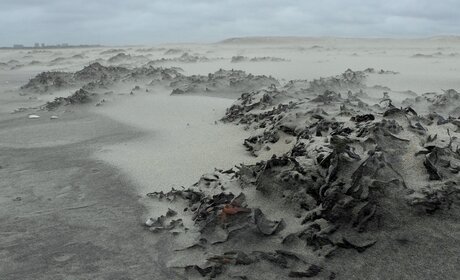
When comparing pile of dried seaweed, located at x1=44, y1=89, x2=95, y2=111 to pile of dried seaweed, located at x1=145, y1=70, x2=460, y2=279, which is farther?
pile of dried seaweed, located at x1=44, y1=89, x2=95, y2=111

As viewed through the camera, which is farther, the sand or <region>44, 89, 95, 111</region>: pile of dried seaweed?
<region>44, 89, 95, 111</region>: pile of dried seaweed

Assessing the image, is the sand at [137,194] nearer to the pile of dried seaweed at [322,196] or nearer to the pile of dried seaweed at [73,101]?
the pile of dried seaweed at [322,196]

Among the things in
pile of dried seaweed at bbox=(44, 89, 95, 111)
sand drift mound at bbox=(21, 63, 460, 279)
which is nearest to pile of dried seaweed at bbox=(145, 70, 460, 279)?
sand drift mound at bbox=(21, 63, 460, 279)

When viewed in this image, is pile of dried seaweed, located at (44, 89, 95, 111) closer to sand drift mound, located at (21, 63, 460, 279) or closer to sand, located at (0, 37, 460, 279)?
sand, located at (0, 37, 460, 279)

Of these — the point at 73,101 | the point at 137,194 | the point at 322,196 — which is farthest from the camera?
the point at 73,101

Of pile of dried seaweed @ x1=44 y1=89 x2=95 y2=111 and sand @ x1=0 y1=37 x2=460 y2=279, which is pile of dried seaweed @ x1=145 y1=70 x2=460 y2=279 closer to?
sand @ x1=0 y1=37 x2=460 y2=279

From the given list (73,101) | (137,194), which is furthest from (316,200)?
(73,101)

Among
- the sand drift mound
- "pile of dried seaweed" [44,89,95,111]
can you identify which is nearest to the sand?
the sand drift mound

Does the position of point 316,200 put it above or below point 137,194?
above

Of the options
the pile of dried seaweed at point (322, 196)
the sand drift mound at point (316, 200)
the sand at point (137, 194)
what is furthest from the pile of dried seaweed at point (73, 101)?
the pile of dried seaweed at point (322, 196)

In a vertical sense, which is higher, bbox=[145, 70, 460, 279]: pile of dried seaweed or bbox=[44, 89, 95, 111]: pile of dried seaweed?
bbox=[145, 70, 460, 279]: pile of dried seaweed

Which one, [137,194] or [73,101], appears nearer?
[137,194]

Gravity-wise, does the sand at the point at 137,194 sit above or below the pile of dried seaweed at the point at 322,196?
below

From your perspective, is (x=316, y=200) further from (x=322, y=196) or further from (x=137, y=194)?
(x=137, y=194)
